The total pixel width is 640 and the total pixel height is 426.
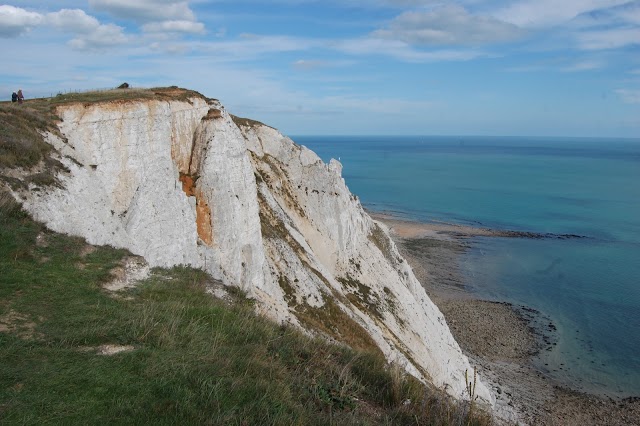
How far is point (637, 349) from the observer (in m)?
40.8

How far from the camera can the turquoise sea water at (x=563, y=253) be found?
3994 cm

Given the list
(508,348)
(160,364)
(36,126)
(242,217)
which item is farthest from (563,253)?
(160,364)

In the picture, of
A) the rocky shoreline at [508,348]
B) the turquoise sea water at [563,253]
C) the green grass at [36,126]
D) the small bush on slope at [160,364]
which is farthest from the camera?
the turquoise sea water at [563,253]

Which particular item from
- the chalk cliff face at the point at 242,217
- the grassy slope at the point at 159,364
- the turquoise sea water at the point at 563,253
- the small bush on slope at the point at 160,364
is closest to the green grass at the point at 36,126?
the chalk cliff face at the point at 242,217

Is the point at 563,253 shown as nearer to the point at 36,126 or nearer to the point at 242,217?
the point at 242,217

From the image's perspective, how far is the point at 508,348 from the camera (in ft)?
135

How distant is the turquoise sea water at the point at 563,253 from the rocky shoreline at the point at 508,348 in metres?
1.61

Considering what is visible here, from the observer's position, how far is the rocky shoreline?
103ft

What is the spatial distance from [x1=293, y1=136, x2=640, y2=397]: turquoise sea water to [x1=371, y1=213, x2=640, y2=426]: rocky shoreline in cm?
161

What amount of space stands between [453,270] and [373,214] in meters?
Answer: 36.4

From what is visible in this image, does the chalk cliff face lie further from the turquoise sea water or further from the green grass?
the turquoise sea water

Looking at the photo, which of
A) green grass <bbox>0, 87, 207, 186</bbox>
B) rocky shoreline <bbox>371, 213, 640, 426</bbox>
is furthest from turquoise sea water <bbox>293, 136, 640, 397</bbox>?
green grass <bbox>0, 87, 207, 186</bbox>

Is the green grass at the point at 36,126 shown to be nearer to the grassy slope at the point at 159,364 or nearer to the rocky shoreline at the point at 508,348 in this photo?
the grassy slope at the point at 159,364

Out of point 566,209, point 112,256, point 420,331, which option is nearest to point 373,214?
point 566,209
